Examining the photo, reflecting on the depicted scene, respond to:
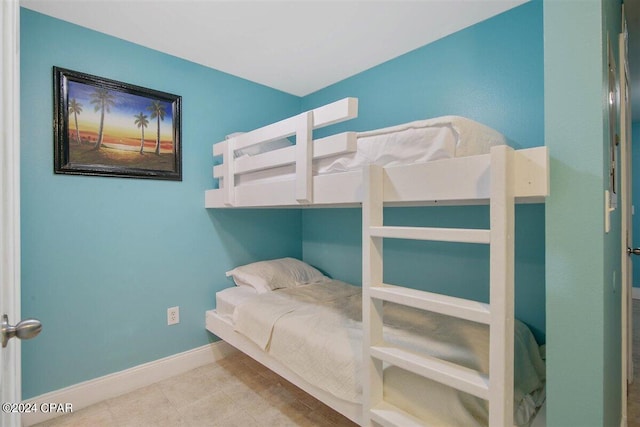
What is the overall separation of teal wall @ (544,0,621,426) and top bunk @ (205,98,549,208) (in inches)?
3.3

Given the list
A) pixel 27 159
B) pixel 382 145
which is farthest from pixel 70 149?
pixel 382 145

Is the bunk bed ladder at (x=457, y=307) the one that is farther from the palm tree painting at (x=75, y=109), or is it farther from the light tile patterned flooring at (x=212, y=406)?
the palm tree painting at (x=75, y=109)

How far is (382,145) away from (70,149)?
1853mm

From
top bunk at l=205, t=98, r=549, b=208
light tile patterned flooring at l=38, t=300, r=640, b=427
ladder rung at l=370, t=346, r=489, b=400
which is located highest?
top bunk at l=205, t=98, r=549, b=208

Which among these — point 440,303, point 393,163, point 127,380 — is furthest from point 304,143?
point 127,380

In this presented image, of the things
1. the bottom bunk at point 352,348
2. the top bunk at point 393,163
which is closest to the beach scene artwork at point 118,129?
the top bunk at point 393,163

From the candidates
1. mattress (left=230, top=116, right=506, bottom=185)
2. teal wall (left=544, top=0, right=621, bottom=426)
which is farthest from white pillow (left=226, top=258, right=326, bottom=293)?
teal wall (left=544, top=0, right=621, bottom=426)

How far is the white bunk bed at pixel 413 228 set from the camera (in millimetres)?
954

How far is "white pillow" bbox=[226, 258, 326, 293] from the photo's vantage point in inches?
96.0

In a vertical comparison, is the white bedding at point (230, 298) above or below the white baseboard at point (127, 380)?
above

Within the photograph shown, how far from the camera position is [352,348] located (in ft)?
4.64

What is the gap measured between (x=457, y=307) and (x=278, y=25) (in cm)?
189

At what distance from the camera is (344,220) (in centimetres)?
276

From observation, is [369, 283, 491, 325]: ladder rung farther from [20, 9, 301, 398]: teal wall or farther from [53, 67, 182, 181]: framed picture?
[53, 67, 182, 181]: framed picture
